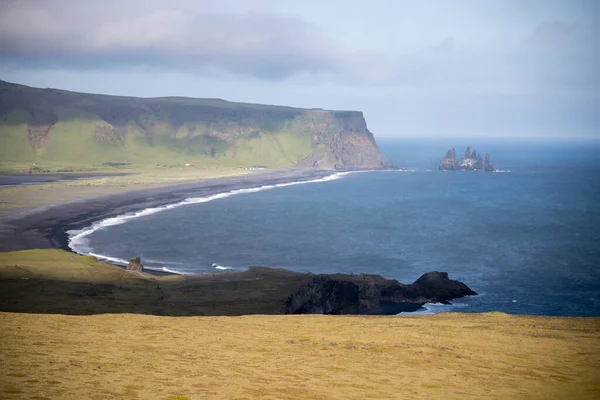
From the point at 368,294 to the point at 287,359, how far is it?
162 ft

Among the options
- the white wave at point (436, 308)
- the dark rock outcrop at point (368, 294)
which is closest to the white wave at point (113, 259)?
the dark rock outcrop at point (368, 294)

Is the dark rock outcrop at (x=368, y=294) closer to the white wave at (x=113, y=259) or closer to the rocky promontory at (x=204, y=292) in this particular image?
the rocky promontory at (x=204, y=292)

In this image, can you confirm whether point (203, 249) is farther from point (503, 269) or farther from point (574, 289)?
point (574, 289)

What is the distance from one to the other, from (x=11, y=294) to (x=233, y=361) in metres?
43.0

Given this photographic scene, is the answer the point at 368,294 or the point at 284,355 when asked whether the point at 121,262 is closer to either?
the point at 368,294

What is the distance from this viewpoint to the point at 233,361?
37.2 m

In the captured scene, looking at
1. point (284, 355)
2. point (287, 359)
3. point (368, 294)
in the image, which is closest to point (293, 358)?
point (287, 359)

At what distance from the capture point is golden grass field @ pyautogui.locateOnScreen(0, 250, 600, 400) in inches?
1200

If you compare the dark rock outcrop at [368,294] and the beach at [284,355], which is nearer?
the beach at [284,355]

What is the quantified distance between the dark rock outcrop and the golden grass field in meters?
20.7

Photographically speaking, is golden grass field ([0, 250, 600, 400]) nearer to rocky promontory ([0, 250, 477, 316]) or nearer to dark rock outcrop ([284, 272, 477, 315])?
rocky promontory ([0, 250, 477, 316])

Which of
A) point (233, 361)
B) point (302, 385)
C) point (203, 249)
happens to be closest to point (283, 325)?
point (233, 361)

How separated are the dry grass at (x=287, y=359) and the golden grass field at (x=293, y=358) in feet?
0.24

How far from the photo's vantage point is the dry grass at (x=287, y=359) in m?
30.4
